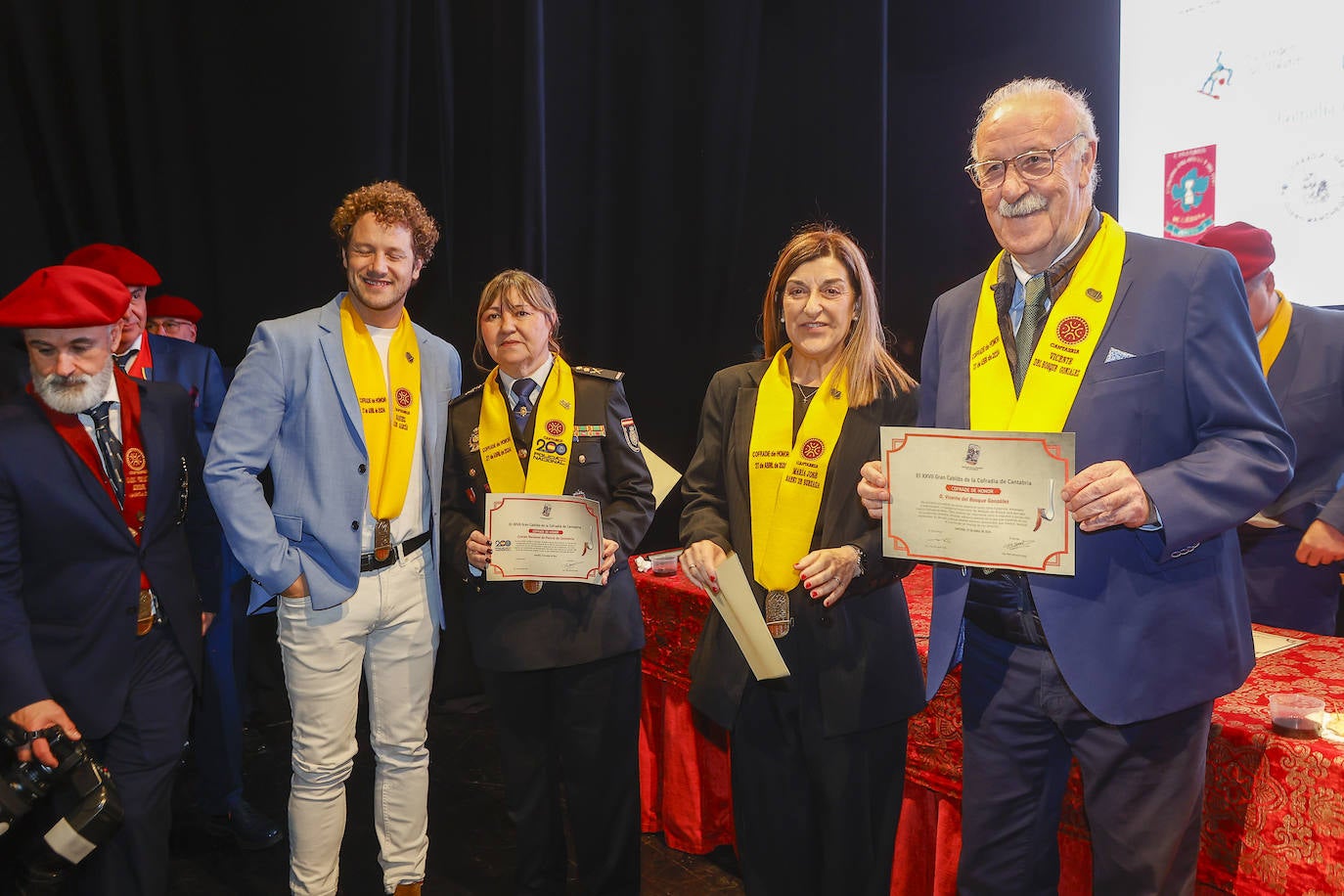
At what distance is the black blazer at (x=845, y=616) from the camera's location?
6.07ft

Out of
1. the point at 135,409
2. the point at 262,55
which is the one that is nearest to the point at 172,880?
the point at 135,409

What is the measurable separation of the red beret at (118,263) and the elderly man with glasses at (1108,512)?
2.95 metres

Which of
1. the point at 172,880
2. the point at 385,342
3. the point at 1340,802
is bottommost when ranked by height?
the point at 172,880

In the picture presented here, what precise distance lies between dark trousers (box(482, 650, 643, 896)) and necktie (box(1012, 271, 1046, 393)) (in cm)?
135

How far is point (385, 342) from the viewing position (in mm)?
2559

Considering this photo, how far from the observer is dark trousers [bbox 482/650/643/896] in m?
2.41

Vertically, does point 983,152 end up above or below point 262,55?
below

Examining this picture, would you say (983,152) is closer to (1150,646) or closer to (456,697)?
(1150,646)

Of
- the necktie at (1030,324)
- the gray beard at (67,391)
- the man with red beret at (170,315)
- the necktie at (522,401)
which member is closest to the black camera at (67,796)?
the gray beard at (67,391)

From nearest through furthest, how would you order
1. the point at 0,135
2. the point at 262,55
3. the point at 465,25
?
the point at 0,135 < the point at 262,55 < the point at 465,25

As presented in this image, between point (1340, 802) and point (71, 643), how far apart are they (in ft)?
8.56

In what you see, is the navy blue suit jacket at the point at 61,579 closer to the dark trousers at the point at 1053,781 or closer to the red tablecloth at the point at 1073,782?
the red tablecloth at the point at 1073,782

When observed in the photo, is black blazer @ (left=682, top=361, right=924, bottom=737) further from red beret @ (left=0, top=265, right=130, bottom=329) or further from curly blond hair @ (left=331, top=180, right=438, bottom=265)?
red beret @ (left=0, top=265, right=130, bottom=329)

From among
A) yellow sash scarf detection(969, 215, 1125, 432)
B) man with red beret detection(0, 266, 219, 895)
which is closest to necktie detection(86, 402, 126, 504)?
man with red beret detection(0, 266, 219, 895)
